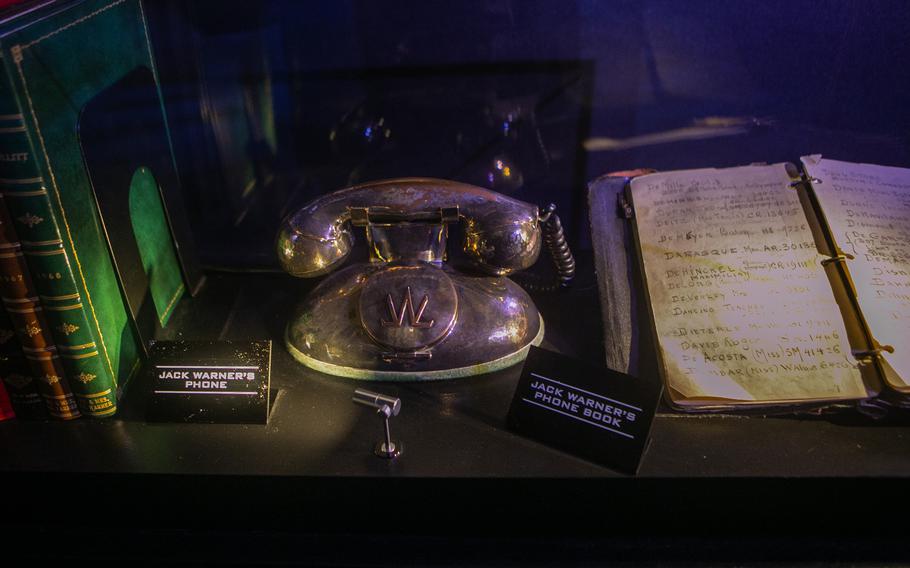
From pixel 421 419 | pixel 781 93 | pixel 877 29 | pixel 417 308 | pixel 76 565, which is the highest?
pixel 877 29

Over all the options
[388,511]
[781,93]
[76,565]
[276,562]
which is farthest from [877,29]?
[76,565]

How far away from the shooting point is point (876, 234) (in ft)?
2.94

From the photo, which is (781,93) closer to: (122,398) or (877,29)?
(877,29)

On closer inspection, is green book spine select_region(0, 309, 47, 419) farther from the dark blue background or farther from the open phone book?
the open phone book

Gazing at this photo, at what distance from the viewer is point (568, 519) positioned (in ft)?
2.65

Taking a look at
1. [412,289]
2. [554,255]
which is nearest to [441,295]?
[412,289]

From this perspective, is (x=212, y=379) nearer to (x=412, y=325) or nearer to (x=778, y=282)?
(x=412, y=325)

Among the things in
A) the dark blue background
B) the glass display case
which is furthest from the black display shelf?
the dark blue background

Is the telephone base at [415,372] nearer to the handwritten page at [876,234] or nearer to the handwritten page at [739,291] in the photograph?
the handwritten page at [739,291]

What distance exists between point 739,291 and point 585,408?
267 millimetres

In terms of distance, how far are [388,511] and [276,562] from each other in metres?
0.15

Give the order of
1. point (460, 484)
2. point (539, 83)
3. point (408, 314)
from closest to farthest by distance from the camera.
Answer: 1. point (460, 484)
2. point (408, 314)
3. point (539, 83)

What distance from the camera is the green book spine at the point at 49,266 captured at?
726 millimetres

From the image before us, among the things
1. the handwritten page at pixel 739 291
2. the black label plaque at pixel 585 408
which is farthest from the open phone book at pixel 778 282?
the black label plaque at pixel 585 408
